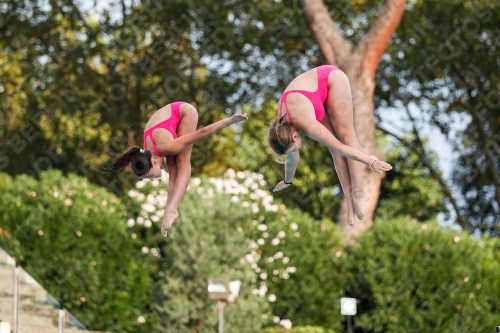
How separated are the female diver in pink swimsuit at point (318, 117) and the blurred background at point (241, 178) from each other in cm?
783

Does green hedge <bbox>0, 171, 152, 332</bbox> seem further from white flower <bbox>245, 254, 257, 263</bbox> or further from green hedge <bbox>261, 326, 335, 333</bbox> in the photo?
green hedge <bbox>261, 326, 335, 333</bbox>

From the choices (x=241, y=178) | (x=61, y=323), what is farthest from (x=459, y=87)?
(x=61, y=323)

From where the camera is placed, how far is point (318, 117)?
16.5 ft

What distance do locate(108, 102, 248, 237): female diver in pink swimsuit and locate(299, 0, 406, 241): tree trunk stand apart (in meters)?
7.50

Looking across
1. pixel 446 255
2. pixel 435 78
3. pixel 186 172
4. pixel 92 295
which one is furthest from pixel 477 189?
pixel 186 172

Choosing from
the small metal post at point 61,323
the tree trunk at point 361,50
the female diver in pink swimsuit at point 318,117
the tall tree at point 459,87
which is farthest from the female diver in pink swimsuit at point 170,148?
the tall tree at point 459,87

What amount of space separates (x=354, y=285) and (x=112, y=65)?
9.12m

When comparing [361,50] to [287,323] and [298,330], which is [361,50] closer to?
[298,330]

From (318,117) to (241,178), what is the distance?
12555 mm

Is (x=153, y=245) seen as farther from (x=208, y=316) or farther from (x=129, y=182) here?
(x=129, y=182)

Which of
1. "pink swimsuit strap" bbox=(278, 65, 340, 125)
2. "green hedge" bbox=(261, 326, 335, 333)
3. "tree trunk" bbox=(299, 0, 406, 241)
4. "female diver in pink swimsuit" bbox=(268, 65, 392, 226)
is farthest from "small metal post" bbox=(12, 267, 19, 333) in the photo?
"pink swimsuit strap" bbox=(278, 65, 340, 125)

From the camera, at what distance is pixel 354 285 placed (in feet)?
57.5

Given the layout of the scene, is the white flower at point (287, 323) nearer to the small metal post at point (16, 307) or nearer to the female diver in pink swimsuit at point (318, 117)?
the small metal post at point (16, 307)

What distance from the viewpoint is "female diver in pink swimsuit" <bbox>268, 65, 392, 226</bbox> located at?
15.9 ft
